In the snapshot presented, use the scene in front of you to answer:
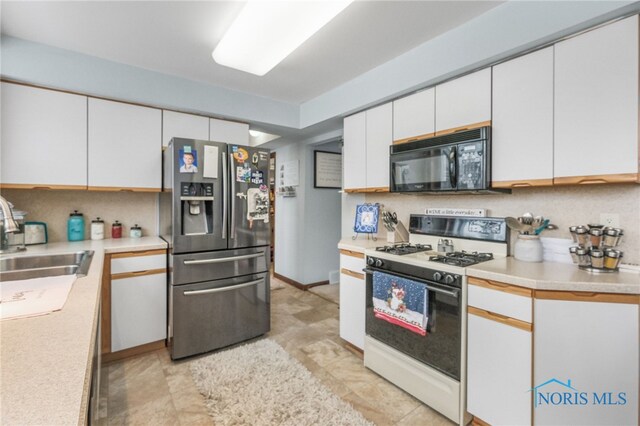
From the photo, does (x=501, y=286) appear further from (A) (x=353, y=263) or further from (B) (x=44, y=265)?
(B) (x=44, y=265)

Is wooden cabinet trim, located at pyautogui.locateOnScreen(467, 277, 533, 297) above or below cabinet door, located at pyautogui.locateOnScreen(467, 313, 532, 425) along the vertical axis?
above

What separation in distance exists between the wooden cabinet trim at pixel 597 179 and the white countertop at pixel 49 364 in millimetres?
2195

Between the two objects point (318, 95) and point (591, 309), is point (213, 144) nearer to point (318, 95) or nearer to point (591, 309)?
point (318, 95)

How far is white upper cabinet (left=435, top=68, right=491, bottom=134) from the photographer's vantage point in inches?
78.4

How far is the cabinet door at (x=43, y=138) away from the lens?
7.15ft

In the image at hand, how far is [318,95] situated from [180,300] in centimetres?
244

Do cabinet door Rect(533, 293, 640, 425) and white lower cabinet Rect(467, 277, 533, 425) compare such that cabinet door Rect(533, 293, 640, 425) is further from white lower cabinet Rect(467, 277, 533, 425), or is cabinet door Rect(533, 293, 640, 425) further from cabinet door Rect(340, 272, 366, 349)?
cabinet door Rect(340, 272, 366, 349)

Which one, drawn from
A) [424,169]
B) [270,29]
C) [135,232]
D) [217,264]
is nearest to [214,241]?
[217,264]

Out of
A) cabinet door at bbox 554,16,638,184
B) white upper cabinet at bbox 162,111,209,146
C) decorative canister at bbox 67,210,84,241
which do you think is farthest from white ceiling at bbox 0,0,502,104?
decorative canister at bbox 67,210,84,241

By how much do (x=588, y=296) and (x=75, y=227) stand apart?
3616mm

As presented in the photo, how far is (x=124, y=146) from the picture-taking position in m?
2.61

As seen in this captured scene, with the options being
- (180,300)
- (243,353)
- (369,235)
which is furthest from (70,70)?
(369,235)

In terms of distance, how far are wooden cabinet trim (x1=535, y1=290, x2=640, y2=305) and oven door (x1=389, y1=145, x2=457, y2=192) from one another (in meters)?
0.88

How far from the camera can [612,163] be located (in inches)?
59.9
